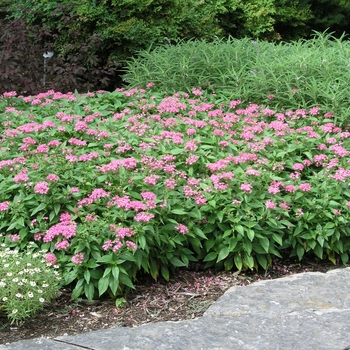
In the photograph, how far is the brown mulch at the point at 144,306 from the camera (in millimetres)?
3021

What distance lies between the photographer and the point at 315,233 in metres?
3.63

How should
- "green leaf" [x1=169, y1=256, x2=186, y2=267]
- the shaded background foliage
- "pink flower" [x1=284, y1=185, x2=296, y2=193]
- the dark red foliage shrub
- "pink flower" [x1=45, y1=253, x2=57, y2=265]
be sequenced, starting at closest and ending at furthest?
"pink flower" [x1=45, y1=253, x2=57, y2=265]
"green leaf" [x1=169, y1=256, x2=186, y2=267]
"pink flower" [x1=284, y1=185, x2=296, y2=193]
the dark red foliage shrub
the shaded background foliage

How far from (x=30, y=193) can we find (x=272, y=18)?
7.07m

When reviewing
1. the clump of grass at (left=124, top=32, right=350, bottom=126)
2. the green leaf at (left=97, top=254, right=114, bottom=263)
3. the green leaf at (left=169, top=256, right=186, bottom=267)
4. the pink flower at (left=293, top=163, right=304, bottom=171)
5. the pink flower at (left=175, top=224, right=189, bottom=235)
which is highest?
the clump of grass at (left=124, top=32, right=350, bottom=126)

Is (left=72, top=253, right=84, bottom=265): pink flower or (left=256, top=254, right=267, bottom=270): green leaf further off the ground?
(left=256, top=254, right=267, bottom=270): green leaf

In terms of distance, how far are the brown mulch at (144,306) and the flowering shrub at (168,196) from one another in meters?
0.09

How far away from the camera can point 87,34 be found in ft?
24.9

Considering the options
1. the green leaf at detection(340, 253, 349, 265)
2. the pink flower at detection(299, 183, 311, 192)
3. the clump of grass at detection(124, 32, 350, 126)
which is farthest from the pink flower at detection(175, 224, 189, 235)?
the clump of grass at detection(124, 32, 350, 126)

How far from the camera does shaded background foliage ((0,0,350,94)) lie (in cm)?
643

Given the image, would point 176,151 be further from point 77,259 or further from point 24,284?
point 24,284

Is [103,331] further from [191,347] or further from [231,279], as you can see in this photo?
[231,279]

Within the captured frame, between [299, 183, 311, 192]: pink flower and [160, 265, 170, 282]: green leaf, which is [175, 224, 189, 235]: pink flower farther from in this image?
[299, 183, 311, 192]: pink flower

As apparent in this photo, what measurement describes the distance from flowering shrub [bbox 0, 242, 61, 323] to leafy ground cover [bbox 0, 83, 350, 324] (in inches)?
5.5

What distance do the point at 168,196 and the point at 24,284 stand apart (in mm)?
994
